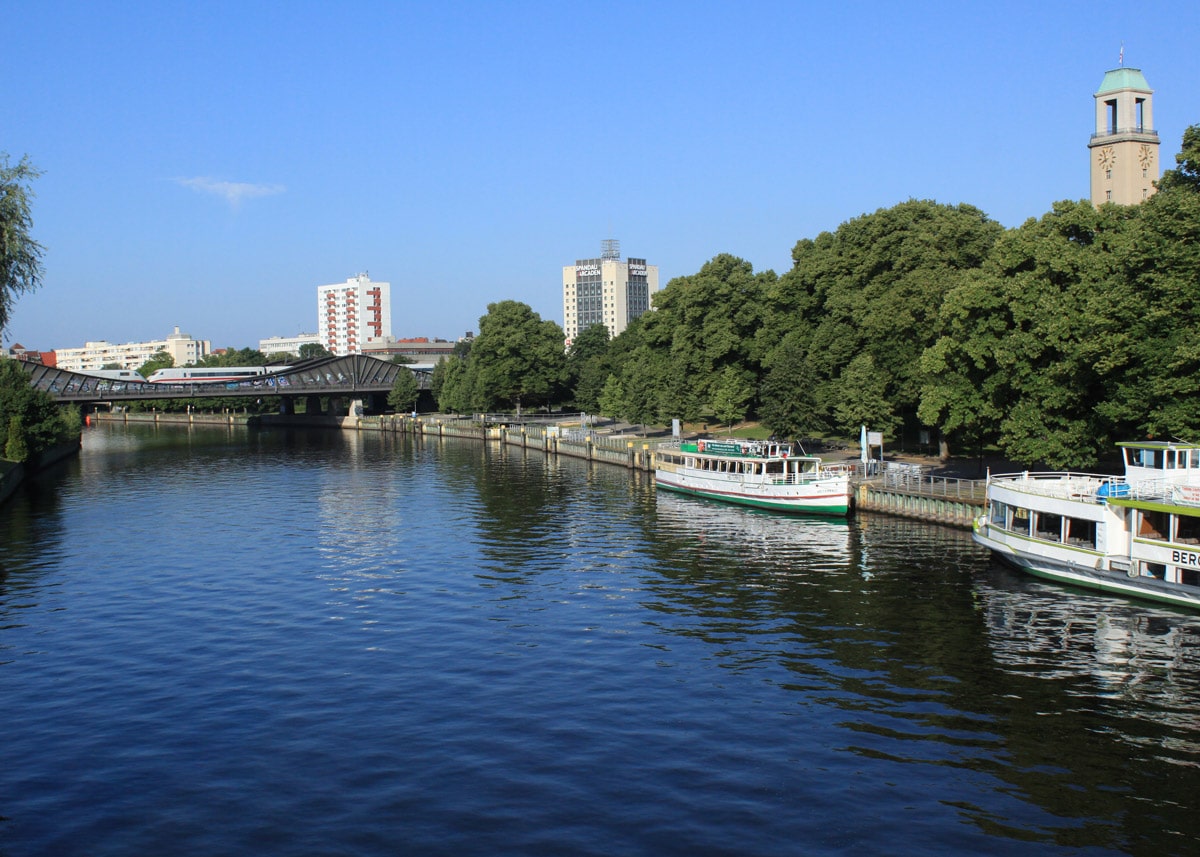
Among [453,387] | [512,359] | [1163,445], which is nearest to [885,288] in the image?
[1163,445]

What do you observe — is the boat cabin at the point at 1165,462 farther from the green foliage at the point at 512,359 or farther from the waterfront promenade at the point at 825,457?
the green foliage at the point at 512,359

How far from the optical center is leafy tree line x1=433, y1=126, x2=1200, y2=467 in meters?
53.5

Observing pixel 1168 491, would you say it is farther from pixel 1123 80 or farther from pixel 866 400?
pixel 1123 80

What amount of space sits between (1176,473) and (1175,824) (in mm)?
26025

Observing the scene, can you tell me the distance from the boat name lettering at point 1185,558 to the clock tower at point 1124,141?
70.2 m

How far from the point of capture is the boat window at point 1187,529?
141 feet

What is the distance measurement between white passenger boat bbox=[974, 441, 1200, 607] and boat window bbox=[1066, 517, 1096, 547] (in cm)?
4

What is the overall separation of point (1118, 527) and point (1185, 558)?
3.50 metres

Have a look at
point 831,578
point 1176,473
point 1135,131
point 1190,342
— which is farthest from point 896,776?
point 1135,131

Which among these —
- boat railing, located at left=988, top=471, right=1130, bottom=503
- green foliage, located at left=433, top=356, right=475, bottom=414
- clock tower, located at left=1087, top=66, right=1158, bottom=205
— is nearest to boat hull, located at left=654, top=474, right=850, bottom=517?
boat railing, located at left=988, top=471, right=1130, bottom=503

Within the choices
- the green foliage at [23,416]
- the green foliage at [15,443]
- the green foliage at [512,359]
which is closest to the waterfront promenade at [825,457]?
the green foliage at [512,359]

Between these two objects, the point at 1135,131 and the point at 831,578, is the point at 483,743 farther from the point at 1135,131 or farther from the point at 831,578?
the point at 1135,131

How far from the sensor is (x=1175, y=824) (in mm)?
23891

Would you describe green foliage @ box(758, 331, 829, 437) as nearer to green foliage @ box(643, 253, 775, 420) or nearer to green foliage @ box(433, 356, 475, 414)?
green foliage @ box(643, 253, 775, 420)
